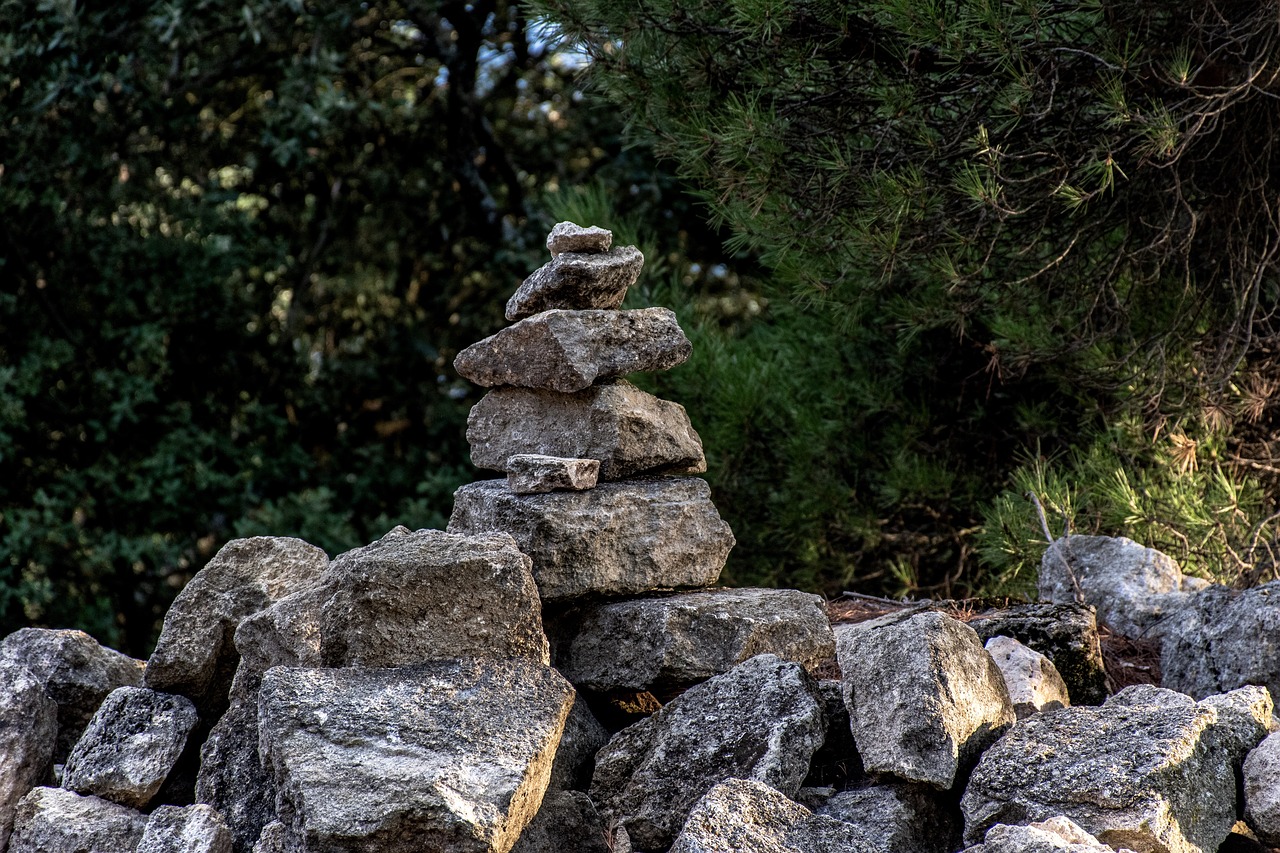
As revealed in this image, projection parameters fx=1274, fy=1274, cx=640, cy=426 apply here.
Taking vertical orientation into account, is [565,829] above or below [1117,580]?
above

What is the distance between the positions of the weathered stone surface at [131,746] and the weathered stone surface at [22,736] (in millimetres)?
181

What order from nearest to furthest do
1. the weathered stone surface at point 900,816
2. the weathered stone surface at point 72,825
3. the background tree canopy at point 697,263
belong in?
the weathered stone surface at point 900,816 → the weathered stone surface at point 72,825 → the background tree canopy at point 697,263

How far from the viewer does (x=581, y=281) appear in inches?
139

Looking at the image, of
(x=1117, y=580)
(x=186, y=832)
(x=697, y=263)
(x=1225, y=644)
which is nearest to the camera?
(x=186, y=832)

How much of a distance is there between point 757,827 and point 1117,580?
1963 millimetres

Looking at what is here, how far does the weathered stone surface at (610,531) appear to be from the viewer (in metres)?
3.26

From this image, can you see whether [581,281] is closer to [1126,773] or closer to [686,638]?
[686,638]

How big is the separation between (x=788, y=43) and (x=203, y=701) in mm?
2835

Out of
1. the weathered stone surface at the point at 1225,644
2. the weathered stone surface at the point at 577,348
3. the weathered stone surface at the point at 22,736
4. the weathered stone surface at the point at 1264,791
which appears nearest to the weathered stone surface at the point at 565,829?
the weathered stone surface at the point at 577,348

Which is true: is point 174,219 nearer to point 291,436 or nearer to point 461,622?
point 291,436

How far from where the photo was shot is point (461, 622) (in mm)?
2855

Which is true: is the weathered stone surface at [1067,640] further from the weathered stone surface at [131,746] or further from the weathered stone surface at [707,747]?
the weathered stone surface at [131,746]

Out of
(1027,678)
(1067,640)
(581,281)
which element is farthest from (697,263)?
(1027,678)

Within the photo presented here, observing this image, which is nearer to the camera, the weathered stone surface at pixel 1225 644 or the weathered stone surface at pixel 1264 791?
the weathered stone surface at pixel 1264 791
